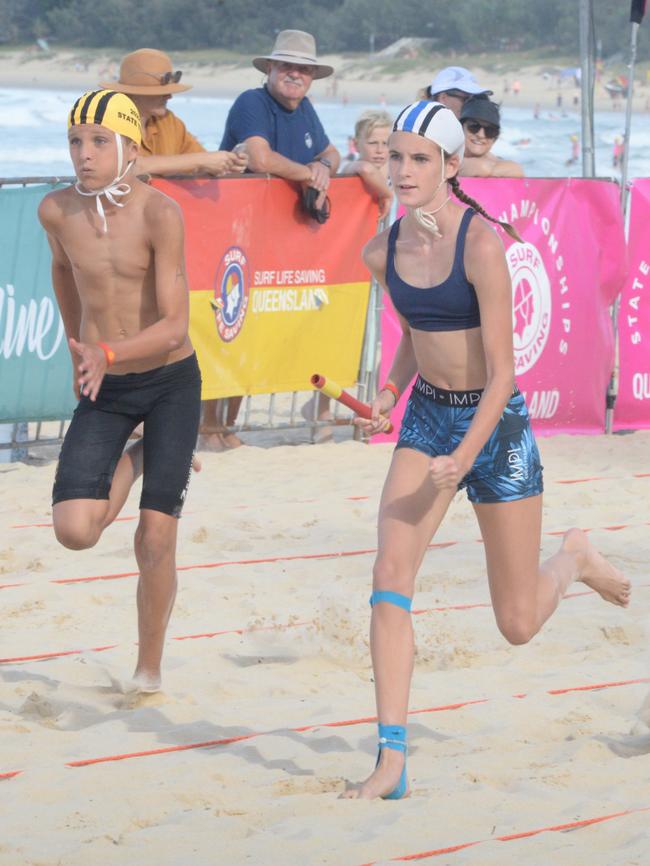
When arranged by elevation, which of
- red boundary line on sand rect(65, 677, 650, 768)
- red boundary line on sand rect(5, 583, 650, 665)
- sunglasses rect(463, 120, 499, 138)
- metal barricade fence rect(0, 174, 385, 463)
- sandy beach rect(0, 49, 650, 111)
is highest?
sandy beach rect(0, 49, 650, 111)

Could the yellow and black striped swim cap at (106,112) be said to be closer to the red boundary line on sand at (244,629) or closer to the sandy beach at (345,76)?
the red boundary line on sand at (244,629)

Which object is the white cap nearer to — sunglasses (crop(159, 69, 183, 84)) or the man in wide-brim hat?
the man in wide-brim hat

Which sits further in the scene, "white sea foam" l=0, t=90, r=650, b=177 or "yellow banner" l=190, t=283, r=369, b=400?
"white sea foam" l=0, t=90, r=650, b=177

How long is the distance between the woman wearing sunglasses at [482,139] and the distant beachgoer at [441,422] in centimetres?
437

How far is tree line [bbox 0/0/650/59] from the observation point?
7269 cm

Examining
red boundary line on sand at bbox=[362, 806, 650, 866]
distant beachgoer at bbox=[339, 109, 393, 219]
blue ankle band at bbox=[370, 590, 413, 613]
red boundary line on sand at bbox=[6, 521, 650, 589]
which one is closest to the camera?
red boundary line on sand at bbox=[362, 806, 650, 866]

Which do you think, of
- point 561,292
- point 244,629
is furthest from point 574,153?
point 244,629

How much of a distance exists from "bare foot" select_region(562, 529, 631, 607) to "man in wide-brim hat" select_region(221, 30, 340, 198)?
416 centimetres

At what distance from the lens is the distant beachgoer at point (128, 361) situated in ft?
14.7

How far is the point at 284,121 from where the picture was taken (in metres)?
8.38

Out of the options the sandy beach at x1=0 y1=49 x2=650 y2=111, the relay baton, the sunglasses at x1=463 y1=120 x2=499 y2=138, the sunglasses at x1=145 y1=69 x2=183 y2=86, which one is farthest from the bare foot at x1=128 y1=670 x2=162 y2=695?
the sandy beach at x1=0 y1=49 x2=650 y2=111

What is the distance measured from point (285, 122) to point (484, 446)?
15.7 ft

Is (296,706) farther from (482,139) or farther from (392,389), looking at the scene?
(482,139)

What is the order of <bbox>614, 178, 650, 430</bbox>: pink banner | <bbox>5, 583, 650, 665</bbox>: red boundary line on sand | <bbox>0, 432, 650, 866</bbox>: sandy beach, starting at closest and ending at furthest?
<bbox>0, 432, 650, 866</bbox>: sandy beach < <bbox>5, 583, 650, 665</bbox>: red boundary line on sand < <bbox>614, 178, 650, 430</bbox>: pink banner
